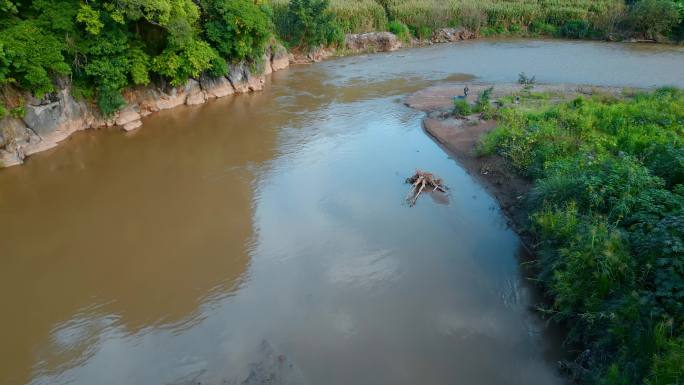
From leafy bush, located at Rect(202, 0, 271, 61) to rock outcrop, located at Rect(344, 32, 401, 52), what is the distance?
43.8ft

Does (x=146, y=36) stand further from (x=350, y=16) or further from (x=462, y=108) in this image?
(x=350, y=16)

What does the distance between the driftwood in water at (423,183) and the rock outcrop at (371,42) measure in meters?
22.6

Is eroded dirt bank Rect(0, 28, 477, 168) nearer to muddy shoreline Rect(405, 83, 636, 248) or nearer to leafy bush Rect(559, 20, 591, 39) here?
muddy shoreline Rect(405, 83, 636, 248)

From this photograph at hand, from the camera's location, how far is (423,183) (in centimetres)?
1231

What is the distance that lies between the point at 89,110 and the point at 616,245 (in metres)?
17.2

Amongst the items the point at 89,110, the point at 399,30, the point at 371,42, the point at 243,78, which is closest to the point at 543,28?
the point at 399,30

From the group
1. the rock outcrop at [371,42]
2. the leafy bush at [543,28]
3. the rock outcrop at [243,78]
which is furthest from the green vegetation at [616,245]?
the leafy bush at [543,28]

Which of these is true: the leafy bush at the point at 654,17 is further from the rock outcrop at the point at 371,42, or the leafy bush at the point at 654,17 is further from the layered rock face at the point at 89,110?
the layered rock face at the point at 89,110

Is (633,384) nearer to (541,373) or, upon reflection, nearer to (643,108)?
(541,373)

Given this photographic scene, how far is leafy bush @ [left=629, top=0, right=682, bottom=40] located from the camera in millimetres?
32062

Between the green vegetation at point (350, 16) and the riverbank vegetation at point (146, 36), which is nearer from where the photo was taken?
the riverbank vegetation at point (146, 36)

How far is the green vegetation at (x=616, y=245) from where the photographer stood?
554 centimetres

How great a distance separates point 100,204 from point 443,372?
9.92 metres

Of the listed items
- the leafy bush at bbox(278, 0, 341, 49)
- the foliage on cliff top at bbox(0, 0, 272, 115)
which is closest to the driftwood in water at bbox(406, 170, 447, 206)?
the foliage on cliff top at bbox(0, 0, 272, 115)
